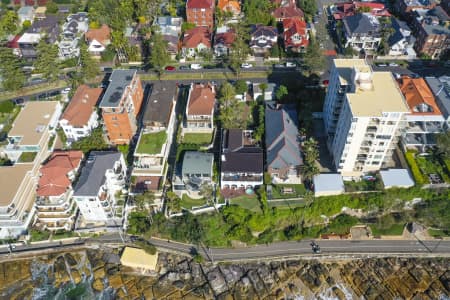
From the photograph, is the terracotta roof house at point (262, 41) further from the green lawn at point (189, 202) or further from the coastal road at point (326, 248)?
the coastal road at point (326, 248)

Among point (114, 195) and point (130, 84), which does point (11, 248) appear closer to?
point (114, 195)

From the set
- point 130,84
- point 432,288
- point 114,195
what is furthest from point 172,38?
point 432,288

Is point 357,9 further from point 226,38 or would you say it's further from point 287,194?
point 287,194

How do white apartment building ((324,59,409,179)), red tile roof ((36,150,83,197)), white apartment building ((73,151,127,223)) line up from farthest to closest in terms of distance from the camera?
red tile roof ((36,150,83,197)), white apartment building ((73,151,127,223)), white apartment building ((324,59,409,179))

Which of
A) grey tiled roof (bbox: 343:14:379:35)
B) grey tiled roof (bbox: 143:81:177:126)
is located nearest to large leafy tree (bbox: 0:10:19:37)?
grey tiled roof (bbox: 143:81:177:126)

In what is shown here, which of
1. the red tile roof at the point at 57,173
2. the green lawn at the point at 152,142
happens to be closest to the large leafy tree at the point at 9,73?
the red tile roof at the point at 57,173

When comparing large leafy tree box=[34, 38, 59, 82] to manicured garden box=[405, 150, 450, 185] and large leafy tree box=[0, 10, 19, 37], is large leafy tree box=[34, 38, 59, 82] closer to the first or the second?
large leafy tree box=[0, 10, 19, 37]

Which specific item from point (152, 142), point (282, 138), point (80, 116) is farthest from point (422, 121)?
point (80, 116)
